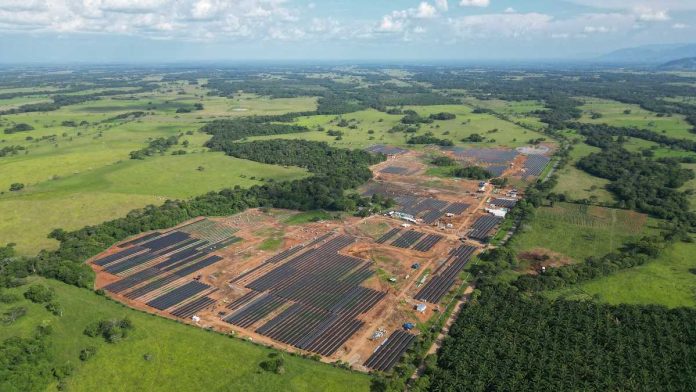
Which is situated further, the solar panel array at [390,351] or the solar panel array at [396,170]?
the solar panel array at [396,170]

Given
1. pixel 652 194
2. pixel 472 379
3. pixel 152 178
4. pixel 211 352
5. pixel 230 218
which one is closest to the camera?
pixel 472 379

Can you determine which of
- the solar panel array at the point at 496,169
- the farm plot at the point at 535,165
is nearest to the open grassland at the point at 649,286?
the farm plot at the point at 535,165

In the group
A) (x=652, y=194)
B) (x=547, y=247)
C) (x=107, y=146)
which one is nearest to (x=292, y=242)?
(x=547, y=247)

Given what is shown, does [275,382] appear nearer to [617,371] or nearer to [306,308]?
[306,308]

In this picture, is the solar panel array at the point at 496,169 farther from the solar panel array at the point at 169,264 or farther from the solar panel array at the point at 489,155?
the solar panel array at the point at 169,264

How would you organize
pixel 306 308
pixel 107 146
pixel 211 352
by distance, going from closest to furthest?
pixel 211 352 → pixel 306 308 → pixel 107 146

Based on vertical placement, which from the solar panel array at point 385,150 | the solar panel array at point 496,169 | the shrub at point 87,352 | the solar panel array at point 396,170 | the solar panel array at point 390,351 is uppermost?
the solar panel array at point 385,150

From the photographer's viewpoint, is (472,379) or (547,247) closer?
(472,379)
